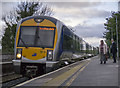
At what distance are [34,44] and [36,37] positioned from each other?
411 mm

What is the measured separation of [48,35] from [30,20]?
1317mm

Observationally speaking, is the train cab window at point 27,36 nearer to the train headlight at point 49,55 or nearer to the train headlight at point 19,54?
the train headlight at point 19,54

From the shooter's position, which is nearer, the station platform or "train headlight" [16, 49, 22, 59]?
the station platform

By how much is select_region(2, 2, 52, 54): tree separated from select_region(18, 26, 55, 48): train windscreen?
88.6ft

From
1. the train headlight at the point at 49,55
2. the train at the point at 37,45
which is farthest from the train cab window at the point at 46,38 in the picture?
the train headlight at the point at 49,55

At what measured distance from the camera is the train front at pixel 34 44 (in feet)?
43.7

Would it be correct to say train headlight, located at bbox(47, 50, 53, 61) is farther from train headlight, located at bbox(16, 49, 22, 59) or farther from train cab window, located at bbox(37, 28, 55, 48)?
train headlight, located at bbox(16, 49, 22, 59)

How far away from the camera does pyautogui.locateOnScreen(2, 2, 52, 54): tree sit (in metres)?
41.1

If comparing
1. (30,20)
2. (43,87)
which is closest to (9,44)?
(30,20)

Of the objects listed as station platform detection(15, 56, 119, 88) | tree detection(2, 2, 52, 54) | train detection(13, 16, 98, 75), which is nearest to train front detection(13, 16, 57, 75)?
train detection(13, 16, 98, 75)

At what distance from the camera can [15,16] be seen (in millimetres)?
42594

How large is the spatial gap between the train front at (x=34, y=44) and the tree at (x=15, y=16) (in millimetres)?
26908

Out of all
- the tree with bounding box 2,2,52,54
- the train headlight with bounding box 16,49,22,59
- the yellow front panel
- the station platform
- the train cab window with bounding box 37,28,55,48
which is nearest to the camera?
the station platform

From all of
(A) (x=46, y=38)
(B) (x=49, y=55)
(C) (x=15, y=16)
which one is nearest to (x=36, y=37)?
(A) (x=46, y=38)
